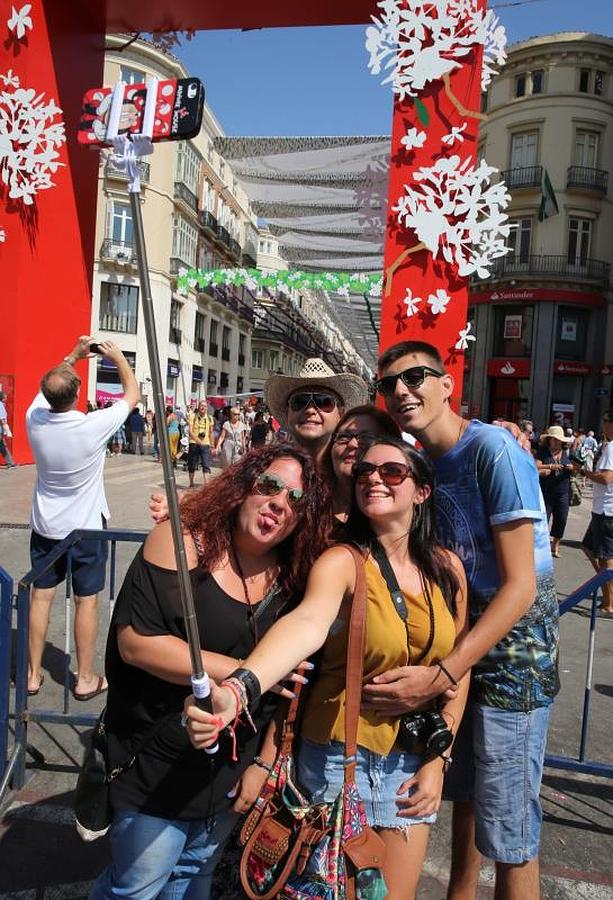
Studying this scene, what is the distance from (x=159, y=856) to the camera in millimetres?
1720

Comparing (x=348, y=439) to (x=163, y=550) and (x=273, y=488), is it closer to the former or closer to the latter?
(x=273, y=488)

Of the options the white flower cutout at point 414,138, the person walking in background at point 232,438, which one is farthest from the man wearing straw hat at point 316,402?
the person walking in background at point 232,438

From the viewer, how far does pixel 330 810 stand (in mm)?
1752

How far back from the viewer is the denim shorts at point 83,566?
3.83 meters

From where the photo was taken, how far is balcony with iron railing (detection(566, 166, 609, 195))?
105 feet

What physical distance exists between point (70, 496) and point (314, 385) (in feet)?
5.77

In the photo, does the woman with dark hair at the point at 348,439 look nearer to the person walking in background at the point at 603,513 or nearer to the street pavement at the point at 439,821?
the street pavement at the point at 439,821

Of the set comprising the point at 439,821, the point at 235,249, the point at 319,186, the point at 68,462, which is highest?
the point at 235,249

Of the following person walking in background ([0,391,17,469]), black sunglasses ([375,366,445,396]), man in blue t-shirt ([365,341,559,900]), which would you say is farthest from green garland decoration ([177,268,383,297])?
man in blue t-shirt ([365,341,559,900])

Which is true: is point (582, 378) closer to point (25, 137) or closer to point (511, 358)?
point (511, 358)

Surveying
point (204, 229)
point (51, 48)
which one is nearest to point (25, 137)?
point (51, 48)

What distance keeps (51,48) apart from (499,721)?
34.4ft

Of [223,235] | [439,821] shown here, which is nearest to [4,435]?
[439,821]

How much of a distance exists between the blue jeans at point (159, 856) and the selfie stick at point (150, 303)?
0.68 metres
